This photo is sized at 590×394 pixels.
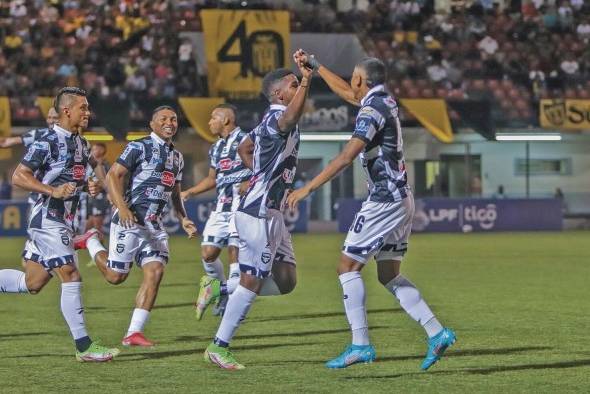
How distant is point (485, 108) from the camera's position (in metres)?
37.7

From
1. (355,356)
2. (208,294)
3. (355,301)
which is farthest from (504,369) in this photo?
(208,294)

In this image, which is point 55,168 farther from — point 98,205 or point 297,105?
point 98,205

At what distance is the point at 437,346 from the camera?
9102 mm

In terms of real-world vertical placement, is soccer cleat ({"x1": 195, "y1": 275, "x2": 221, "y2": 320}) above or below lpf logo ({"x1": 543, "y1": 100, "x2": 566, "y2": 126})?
below

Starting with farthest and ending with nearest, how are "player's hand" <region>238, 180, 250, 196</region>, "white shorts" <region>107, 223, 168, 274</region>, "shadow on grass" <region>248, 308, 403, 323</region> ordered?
"shadow on grass" <region>248, 308, 403, 323</region> < "white shorts" <region>107, 223, 168, 274</region> < "player's hand" <region>238, 180, 250, 196</region>

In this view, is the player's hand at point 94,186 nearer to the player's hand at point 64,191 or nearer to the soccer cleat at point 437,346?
the player's hand at point 64,191

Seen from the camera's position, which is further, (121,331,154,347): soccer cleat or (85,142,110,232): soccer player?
(85,142,110,232): soccer player

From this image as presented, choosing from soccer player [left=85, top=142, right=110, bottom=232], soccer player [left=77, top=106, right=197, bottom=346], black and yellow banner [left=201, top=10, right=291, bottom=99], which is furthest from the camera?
black and yellow banner [left=201, top=10, right=291, bottom=99]

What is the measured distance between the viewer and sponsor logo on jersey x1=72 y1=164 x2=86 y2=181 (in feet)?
33.4

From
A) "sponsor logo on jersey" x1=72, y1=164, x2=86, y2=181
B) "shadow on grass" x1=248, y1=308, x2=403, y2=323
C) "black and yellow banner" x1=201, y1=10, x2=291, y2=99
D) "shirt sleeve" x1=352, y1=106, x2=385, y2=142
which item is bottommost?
"shadow on grass" x1=248, y1=308, x2=403, y2=323

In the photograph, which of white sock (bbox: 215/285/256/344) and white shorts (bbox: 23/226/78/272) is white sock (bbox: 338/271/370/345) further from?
white shorts (bbox: 23/226/78/272)

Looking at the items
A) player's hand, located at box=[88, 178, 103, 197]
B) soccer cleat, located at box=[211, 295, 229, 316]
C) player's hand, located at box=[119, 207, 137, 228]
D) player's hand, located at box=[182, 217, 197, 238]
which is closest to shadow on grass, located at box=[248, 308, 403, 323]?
soccer cleat, located at box=[211, 295, 229, 316]

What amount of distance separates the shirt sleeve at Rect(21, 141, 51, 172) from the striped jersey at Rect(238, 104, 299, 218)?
1705mm

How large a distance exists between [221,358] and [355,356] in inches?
39.0
